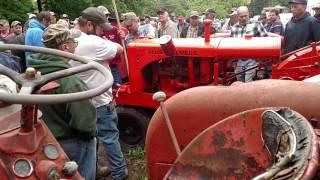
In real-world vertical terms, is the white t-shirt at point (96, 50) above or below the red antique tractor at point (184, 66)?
above

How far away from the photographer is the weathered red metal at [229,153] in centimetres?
226

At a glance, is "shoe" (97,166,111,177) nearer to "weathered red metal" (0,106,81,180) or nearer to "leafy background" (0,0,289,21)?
"weathered red metal" (0,106,81,180)

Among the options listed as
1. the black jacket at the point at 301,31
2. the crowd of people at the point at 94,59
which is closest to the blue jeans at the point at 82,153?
the crowd of people at the point at 94,59

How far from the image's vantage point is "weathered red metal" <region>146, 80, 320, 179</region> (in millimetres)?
2717

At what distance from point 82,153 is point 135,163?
2147 millimetres

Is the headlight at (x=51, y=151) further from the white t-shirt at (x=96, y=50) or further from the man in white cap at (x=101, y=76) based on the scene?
the white t-shirt at (x=96, y=50)

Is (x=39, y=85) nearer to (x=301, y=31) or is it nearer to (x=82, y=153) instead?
(x=82, y=153)

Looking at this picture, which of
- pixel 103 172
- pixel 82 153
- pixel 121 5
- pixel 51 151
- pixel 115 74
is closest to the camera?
pixel 51 151

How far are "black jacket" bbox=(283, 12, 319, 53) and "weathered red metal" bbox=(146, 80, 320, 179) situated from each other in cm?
432

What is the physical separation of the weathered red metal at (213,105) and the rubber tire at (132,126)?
7.92ft

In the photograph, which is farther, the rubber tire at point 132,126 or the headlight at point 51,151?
the rubber tire at point 132,126

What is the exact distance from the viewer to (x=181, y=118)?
10.1 feet

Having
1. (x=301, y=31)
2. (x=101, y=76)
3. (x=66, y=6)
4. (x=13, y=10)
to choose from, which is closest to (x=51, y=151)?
(x=101, y=76)

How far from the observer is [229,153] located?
2.37 m
